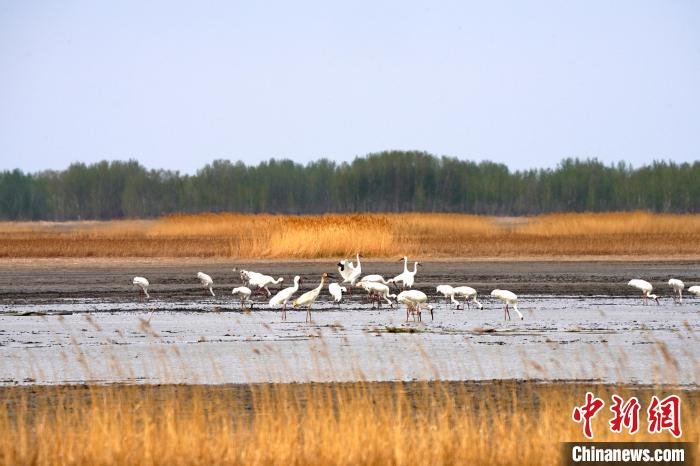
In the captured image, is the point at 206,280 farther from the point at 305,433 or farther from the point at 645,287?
the point at 305,433

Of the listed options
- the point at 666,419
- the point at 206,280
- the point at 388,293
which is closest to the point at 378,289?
the point at 388,293

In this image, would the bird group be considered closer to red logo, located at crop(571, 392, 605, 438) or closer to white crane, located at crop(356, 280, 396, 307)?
→ white crane, located at crop(356, 280, 396, 307)

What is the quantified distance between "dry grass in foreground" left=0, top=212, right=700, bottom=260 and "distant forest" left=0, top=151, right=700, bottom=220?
54.4m

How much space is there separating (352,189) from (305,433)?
105m

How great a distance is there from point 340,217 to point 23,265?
405 inches

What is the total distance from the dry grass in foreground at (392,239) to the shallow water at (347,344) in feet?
53.8

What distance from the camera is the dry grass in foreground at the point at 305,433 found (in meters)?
9.36

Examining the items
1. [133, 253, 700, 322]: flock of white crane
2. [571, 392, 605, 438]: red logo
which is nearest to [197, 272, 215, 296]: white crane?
[133, 253, 700, 322]: flock of white crane

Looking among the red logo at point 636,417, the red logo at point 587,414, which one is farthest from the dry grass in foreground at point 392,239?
the red logo at point 636,417

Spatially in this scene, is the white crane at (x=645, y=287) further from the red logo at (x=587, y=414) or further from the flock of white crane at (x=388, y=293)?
the red logo at (x=587, y=414)

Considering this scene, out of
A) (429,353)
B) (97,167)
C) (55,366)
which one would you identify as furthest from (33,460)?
(97,167)

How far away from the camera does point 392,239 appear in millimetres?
41562

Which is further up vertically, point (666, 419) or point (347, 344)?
point (666, 419)

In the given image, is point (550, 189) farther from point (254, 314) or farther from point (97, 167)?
point (254, 314)
